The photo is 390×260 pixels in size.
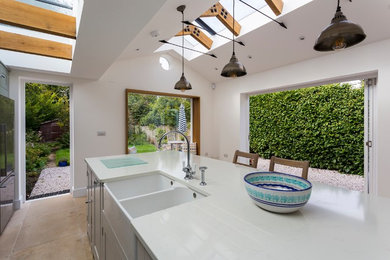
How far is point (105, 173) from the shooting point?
1.73 metres

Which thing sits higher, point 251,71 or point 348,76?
point 251,71

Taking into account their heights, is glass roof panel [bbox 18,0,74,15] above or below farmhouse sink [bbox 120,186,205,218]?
above

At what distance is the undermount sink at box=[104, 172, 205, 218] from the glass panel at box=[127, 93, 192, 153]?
269 cm

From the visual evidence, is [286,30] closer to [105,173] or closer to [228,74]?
[228,74]

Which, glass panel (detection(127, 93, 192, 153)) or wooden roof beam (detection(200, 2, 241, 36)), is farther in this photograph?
glass panel (detection(127, 93, 192, 153))

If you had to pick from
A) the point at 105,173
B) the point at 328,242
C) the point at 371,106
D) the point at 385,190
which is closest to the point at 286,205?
the point at 328,242

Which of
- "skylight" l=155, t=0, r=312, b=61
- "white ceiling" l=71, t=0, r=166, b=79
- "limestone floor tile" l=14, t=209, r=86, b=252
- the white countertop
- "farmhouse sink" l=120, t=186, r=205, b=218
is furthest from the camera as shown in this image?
"skylight" l=155, t=0, r=312, b=61

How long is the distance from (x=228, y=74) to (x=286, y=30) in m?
1.76

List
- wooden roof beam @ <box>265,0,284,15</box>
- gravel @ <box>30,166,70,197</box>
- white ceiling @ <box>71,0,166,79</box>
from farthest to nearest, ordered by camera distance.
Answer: gravel @ <box>30,166,70,197</box>
wooden roof beam @ <box>265,0,284,15</box>
white ceiling @ <box>71,0,166,79</box>

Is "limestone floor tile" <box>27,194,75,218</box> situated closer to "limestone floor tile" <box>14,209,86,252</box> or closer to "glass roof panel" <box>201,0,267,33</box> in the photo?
"limestone floor tile" <box>14,209,86,252</box>

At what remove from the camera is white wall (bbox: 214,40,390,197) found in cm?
278

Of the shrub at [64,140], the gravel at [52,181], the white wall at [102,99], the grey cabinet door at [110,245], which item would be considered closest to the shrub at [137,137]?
the white wall at [102,99]

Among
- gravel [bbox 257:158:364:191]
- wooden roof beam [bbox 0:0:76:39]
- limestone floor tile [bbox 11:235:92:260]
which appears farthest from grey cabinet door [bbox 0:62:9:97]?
gravel [bbox 257:158:364:191]

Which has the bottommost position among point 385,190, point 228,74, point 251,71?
point 385,190
